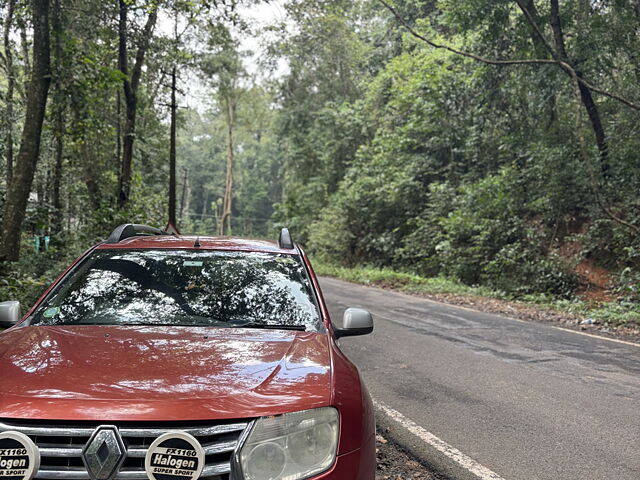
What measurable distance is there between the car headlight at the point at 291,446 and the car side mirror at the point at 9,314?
1.98 metres

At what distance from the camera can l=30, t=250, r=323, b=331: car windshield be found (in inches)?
123

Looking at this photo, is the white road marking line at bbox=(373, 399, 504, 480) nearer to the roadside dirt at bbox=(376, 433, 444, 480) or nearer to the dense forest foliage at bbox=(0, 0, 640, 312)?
the roadside dirt at bbox=(376, 433, 444, 480)

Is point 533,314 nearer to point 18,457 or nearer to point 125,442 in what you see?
point 125,442

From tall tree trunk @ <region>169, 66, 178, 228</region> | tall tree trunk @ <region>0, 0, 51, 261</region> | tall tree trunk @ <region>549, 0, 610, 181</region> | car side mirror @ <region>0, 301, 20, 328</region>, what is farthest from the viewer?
tall tree trunk @ <region>169, 66, 178, 228</region>

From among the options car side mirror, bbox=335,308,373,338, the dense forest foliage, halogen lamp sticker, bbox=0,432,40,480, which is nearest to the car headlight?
halogen lamp sticker, bbox=0,432,40,480

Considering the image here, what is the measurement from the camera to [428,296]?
605 inches

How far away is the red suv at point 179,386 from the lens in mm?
1878

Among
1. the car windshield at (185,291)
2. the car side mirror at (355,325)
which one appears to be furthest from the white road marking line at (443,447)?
the car windshield at (185,291)

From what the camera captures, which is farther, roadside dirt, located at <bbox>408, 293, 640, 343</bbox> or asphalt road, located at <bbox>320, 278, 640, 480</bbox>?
roadside dirt, located at <bbox>408, 293, 640, 343</bbox>

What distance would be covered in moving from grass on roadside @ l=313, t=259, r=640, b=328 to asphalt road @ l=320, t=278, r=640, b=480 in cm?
182

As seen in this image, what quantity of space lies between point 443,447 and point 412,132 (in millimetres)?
20741

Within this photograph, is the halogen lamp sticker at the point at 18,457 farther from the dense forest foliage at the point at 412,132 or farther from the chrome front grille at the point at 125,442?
the dense forest foliage at the point at 412,132

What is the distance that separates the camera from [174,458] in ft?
6.13

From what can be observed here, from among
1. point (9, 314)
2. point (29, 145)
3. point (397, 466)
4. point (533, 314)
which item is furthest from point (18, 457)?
point (533, 314)
